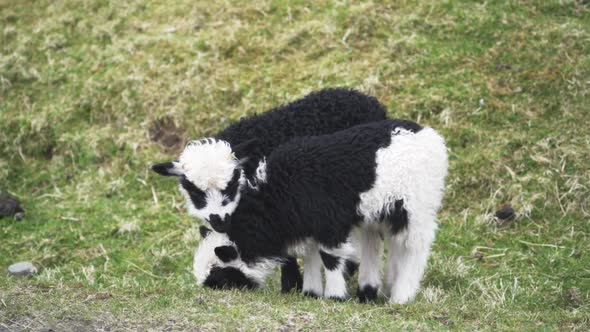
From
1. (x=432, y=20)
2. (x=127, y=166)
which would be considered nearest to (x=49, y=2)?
(x=127, y=166)

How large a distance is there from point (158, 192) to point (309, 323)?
570cm

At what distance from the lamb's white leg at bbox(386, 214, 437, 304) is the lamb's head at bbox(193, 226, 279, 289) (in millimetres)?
1158

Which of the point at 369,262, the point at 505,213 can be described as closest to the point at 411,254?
the point at 369,262

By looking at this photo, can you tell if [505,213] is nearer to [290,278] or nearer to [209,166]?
[290,278]

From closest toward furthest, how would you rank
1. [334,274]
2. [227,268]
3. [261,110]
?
[334,274], [227,268], [261,110]

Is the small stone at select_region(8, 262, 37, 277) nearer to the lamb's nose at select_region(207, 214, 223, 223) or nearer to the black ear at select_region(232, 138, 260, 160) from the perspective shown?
the lamb's nose at select_region(207, 214, 223, 223)

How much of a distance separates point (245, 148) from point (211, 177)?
0.46 meters

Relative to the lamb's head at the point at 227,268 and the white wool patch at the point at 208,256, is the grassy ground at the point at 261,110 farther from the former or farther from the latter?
the white wool patch at the point at 208,256

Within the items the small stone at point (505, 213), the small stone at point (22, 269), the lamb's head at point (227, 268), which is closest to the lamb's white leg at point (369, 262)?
the lamb's head at point (227, 268)

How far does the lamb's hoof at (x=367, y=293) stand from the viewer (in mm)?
7496

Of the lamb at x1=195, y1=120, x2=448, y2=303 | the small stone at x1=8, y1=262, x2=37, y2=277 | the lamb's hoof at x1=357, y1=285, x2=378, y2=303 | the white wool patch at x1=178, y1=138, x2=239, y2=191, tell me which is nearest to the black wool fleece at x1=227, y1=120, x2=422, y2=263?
the lamb at x1=195, y1=120, x2=448, y2=303

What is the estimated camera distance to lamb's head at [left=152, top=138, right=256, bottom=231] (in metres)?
6.95

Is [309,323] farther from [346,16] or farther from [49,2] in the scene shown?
[49,2]

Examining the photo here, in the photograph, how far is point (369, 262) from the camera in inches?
299
